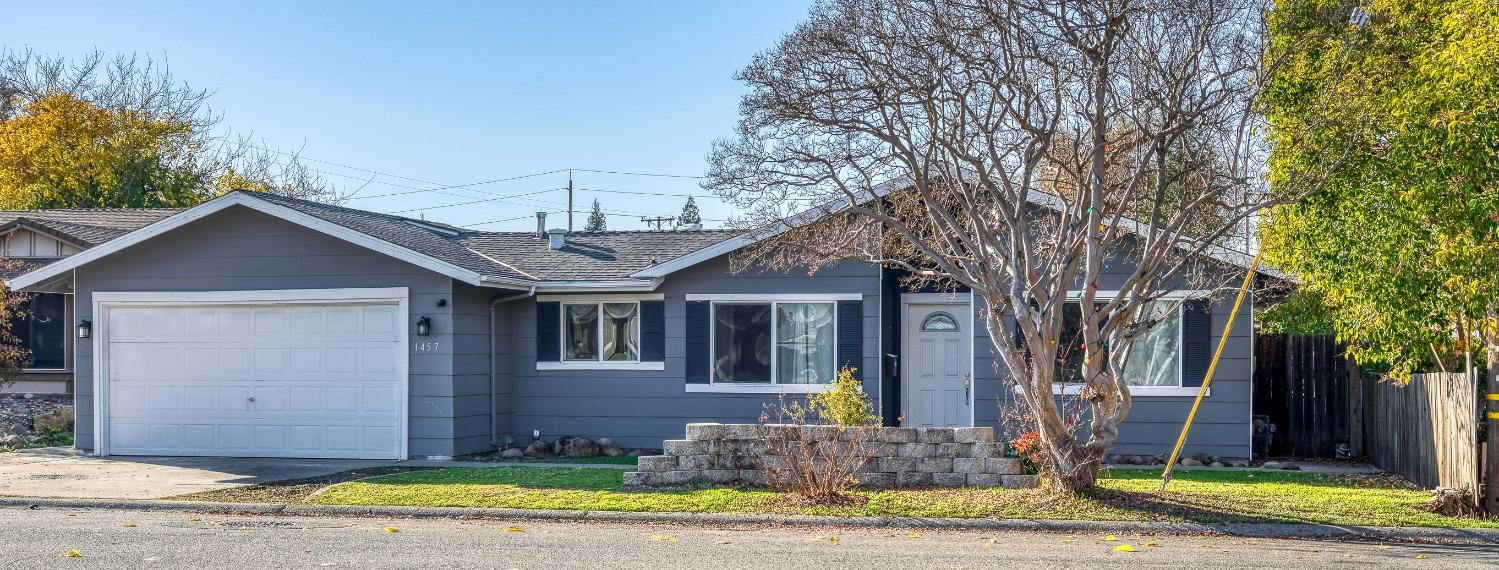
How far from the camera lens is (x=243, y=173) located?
40.0 metres

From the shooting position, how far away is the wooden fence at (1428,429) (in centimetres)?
1131

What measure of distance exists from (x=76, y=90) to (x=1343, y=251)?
34.6 m

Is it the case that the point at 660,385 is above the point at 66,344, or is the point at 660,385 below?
below

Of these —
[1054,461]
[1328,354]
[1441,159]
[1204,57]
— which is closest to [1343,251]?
[1441,159]

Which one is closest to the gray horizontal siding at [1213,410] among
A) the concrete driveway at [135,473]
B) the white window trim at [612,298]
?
the white window trim at [612,298]

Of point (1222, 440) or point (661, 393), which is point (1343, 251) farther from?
point (661, 393)

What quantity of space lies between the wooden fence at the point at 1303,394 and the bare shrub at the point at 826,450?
6.14 meters

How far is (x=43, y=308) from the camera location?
21812 mm

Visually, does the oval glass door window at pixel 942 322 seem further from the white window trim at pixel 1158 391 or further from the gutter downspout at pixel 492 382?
the gutter downspout at pixel 492 382

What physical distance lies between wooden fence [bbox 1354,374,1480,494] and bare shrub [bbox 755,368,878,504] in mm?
5000

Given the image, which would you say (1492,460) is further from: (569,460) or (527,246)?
(527,246)

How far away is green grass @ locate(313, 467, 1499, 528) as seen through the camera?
11.2 meters

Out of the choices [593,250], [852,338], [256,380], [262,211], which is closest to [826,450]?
[852,338]

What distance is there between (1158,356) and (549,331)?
775cm
